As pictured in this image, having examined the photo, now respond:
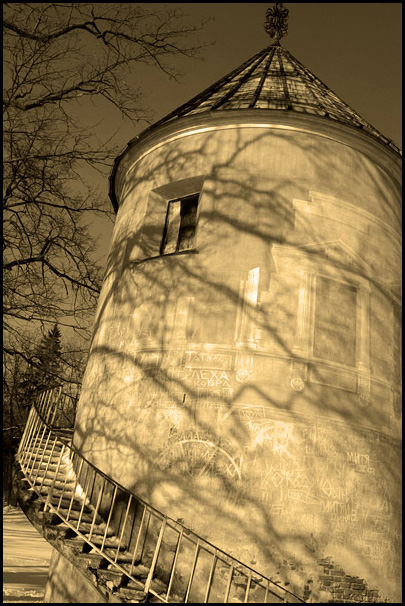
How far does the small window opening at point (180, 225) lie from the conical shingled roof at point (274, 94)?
188cm

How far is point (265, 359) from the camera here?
1002 cm

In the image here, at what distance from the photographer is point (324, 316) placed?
10477mm

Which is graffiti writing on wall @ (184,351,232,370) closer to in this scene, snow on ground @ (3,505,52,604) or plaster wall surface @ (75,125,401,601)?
plaster wall surface @ (75,125,401,601)

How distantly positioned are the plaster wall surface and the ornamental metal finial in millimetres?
6431

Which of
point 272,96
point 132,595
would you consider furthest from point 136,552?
point 272,96

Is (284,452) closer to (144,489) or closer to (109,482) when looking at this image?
(144,489)

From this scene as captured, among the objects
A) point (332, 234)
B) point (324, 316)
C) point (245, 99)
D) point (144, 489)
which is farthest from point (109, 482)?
point (245, 99)

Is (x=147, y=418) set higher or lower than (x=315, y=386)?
lower

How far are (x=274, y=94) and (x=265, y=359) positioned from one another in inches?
235

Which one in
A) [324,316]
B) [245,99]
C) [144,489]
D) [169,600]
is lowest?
[169,600]

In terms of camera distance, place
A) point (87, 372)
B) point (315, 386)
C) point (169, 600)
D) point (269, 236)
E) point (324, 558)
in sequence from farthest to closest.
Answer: point (87, 372) < point (269, 236) < point (315, 386) < point (324, 558) < point (169, 600)

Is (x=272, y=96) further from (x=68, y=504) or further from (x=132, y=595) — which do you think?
(x=132, y=595)

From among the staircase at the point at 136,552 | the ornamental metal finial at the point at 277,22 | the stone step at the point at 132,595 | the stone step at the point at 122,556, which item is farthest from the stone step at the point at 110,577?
the ornamental metal finial at the point at 277,22

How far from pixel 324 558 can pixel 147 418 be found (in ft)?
11.8
